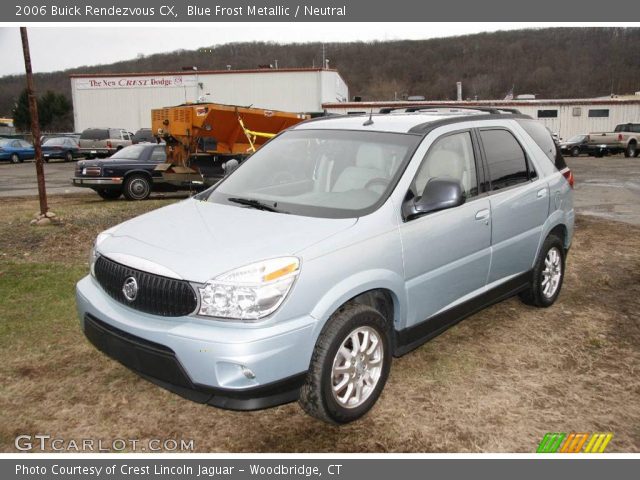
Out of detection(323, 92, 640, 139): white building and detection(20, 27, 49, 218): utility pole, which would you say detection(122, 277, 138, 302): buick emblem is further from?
detection(323, 92, 640, 139): white building

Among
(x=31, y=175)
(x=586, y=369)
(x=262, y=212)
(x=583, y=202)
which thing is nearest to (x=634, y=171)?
(x=583, y=202)

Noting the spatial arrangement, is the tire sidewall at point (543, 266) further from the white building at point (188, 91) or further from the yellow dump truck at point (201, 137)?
the white building at point (188, 91)

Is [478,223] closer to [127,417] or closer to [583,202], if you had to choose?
[127,417]

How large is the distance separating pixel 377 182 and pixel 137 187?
37.4 feet

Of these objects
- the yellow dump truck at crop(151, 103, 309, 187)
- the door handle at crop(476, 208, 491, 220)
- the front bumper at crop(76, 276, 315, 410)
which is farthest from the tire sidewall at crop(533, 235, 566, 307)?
the yellow dump truck at crop(151, 103, 309, 187)

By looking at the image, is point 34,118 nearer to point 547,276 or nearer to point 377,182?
point 377,182

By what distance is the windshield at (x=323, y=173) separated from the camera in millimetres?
3748

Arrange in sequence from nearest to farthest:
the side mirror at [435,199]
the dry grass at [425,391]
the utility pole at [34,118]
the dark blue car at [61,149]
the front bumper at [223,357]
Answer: the front bumper at [223,357]
the dry grass at [425,391]
the side mirror at [435,199]
the utility pole at [34,118]
the dark blue car at [61,149]

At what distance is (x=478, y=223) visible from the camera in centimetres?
421

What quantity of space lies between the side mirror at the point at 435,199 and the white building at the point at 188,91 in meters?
37.0

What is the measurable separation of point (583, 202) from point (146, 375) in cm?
1257

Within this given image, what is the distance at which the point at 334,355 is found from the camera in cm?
316

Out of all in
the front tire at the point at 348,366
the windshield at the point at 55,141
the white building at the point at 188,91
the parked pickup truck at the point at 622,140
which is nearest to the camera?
the front tire at the point at 348,366

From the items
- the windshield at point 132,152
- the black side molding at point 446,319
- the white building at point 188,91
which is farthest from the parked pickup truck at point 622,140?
the black side molding at point 446,319
